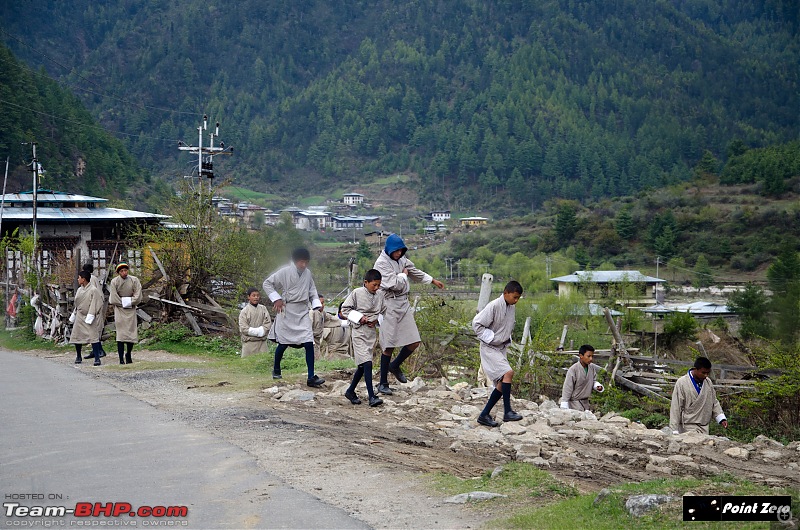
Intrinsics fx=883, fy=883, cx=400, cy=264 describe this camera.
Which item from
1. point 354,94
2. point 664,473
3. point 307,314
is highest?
point 354,94

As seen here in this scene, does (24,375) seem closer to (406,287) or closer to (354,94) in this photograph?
(406,287)

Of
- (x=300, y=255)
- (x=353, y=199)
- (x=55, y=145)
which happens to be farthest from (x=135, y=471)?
(x=353, y=199)

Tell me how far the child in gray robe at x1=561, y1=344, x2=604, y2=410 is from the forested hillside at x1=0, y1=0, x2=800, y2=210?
387ft

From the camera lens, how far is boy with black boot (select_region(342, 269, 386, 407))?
1059cm

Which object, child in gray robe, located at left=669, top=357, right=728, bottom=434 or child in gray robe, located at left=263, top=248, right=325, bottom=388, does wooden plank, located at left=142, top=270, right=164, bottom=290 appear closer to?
child in gray robe, located at left=263, top=248, right=325, bottom=388

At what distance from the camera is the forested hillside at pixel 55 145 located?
61.5 meters

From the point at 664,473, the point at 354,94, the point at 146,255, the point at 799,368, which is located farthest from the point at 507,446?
the point at 354,94

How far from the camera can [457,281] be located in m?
74.8

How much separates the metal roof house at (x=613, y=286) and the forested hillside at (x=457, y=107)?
58.6 meters

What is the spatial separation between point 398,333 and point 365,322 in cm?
79

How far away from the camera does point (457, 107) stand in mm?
165625

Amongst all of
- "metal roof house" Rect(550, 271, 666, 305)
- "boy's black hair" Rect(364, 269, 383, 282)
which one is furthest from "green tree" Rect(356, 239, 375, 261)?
"boy's black hair" Rect(364, 269, 383, 282)

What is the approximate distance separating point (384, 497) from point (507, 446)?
91.6 inches

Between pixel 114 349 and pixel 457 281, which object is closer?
pixel 114 349
